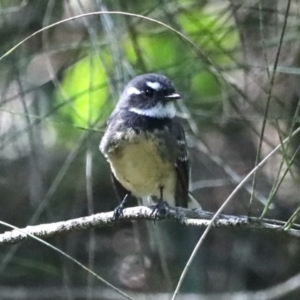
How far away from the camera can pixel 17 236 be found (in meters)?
2.42

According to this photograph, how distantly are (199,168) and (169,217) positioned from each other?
7.57 ft

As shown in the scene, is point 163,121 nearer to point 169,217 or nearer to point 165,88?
point 165,88

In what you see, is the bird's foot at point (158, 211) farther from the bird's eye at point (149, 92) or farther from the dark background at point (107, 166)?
the dark background at point (107, 166)

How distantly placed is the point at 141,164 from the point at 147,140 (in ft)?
0.36

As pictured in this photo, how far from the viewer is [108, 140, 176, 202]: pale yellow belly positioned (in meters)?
3.31

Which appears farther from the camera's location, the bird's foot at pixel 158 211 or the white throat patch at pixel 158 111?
the white throat patch at pixel 158 111

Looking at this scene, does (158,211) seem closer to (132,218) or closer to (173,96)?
(132,218)

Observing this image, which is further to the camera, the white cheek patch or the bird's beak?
the white cheek patch

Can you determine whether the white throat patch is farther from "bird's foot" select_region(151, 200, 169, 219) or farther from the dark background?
"bird's foot" select_region(151, 200, 169, 219)

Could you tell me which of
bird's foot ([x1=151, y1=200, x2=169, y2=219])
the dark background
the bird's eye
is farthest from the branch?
the dark background

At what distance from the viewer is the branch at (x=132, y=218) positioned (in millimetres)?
2051

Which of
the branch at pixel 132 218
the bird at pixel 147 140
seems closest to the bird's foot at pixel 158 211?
the branch at pixel 132 218

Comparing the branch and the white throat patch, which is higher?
the white throat patch

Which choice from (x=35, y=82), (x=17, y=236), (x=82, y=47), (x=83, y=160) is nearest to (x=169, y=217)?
(x=17, y=236)
